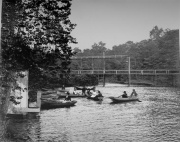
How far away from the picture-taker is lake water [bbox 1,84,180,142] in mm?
3391

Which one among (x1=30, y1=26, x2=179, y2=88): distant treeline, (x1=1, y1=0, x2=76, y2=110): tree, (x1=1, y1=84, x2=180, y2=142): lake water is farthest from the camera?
(x1=30, y1=26, x2=179, y2=88): distant treeline

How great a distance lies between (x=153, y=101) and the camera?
12.9 feet

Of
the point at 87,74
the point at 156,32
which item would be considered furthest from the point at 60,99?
the point at 156,32

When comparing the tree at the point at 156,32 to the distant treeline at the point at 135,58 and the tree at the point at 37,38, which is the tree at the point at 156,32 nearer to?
the distant treeline at the point at 135,58

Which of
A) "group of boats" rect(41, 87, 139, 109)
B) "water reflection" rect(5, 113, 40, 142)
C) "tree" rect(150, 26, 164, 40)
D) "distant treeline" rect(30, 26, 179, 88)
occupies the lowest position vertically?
"water reflection" rect(5, 113, 40, 142)

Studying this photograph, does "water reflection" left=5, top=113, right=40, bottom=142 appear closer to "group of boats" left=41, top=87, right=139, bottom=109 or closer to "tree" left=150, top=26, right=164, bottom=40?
"group of boats" left=41, top=87, right=139, bottom=109

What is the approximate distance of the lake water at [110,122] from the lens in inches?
133

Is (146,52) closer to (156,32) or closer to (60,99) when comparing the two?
(156,32)

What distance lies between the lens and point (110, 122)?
142 inches

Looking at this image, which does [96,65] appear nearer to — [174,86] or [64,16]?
[64,16]

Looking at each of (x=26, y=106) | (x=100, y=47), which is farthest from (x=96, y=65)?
(x=26, y=106)

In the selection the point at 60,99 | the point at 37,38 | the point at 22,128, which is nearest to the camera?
the point at 37,38

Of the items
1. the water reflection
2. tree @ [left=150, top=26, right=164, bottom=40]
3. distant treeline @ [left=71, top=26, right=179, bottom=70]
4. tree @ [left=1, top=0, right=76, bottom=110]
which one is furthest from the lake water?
tree @ [left=150, top=26, right=164, bottom=40]

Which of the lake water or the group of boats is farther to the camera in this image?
the group of boats
